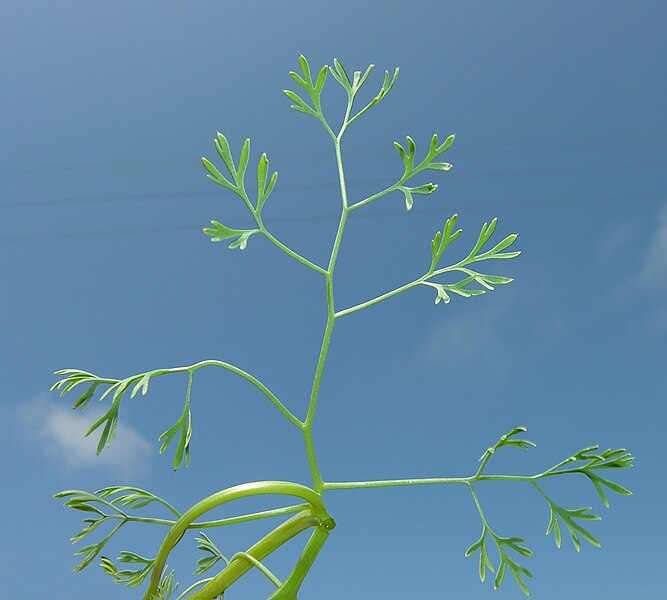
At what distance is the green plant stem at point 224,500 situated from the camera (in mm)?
1177

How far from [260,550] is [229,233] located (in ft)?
2.30

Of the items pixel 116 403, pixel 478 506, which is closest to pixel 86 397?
pixel 116 403

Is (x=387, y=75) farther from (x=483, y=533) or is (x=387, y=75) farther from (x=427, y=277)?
(x=483, y=533)

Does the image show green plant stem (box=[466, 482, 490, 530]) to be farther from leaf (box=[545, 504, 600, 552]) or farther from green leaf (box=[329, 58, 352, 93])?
green leaf (box=[329, 58, 352, 93])

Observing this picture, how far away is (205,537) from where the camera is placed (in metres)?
1.75

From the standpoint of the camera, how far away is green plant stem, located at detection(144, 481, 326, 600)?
1.18m

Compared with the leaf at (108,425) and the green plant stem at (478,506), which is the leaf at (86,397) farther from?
the green plant stem at (478,506)

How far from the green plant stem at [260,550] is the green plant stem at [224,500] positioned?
31 mm

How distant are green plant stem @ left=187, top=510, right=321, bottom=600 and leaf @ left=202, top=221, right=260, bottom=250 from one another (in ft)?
2.01

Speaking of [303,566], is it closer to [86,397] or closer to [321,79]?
[86,397]

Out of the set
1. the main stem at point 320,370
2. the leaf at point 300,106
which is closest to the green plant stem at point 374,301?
the main stem at point 320,370

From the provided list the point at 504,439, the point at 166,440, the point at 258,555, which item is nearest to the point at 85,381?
the point at 166,440

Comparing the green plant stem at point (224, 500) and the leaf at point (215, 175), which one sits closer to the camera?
the green plant stem at point (224, 500)

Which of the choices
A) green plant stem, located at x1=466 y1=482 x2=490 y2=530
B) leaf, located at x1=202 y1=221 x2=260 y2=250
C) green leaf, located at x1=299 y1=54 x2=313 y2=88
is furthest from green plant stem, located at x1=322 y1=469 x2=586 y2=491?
green leaf, located at x1=299 y1=54 x2=313 y2=88
